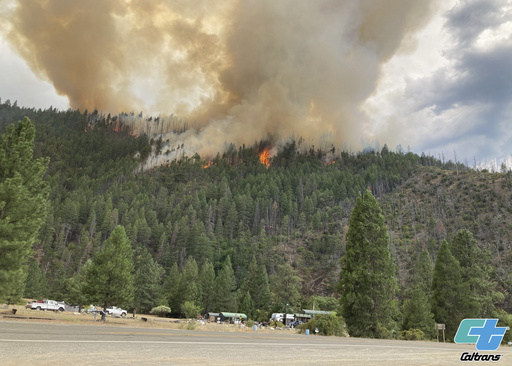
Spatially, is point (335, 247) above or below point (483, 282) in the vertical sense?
above

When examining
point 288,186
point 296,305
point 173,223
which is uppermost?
point 288,186

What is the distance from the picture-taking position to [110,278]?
132ft

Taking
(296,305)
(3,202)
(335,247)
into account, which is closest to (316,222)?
(335,247)

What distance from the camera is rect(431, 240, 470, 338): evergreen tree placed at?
123ft

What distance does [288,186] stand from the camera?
7387 inches

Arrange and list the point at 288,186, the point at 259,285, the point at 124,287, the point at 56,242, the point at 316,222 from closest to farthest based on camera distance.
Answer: the point at 124,287 → the point at 259,285 → the point at 56,242 → the point at 316,222 → the point at 288,186

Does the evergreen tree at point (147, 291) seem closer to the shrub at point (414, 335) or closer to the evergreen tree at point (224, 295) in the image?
the evergreen tree at point (224, 295)

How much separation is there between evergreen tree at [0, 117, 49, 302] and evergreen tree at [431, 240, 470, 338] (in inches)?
1635

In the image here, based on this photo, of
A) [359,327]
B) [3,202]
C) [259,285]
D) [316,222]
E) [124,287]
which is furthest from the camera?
[316,222]

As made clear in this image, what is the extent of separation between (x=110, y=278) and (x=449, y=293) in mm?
40394

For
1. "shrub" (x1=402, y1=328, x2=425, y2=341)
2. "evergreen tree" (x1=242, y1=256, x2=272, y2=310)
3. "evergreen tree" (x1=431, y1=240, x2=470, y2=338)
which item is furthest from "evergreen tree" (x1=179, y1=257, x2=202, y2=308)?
"shrub" (x1=402, y1=328, x2=425, y2=341)

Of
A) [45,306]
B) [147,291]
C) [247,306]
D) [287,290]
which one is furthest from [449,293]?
[147,291]

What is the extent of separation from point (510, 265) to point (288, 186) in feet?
365

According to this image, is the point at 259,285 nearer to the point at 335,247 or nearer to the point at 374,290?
the point at 335,247
